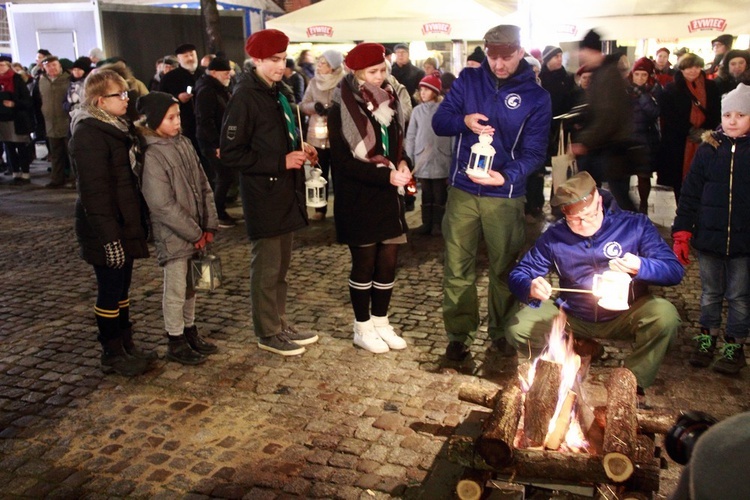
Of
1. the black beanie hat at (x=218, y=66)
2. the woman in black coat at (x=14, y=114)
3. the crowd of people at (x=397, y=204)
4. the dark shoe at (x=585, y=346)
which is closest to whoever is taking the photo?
the dark shoe at (x=585, y=346)

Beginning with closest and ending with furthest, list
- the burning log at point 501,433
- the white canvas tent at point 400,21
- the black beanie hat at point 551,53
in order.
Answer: the burning log at point 501,433 < the black beanie hat at point 551,53 < the white canvas tent at point 400,21

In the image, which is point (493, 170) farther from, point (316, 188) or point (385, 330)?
point (316, 188)

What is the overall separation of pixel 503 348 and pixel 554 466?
94.1 inches

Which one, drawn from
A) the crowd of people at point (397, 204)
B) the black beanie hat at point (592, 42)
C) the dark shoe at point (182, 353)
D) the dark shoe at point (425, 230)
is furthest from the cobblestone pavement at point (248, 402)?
the black beanie hat at point (592, 42)

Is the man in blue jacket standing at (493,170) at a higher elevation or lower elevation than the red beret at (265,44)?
lower

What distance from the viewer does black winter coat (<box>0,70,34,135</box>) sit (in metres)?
13.6

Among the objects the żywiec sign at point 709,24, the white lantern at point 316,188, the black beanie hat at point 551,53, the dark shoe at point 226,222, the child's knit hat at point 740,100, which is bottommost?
the dark shoe at point 226,222

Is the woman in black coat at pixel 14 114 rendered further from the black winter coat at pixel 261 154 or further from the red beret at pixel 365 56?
the red beret at pixel 365 56

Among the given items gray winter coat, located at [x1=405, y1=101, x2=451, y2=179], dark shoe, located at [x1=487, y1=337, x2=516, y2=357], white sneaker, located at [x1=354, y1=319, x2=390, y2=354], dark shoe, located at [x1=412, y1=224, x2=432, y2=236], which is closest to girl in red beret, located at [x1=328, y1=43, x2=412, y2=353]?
white sneaker, located at [x1=354, y1=319, x2=390, y2=354]

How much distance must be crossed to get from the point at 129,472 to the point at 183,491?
40 centimetres

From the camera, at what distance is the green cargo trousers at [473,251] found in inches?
211

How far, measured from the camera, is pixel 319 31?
11.2 m

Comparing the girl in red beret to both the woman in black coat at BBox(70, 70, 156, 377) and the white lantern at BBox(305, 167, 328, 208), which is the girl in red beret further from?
the woman in black coat at BBox(70, 70, 156, 377)

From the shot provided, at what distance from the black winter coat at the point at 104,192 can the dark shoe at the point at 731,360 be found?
418 centimetres
